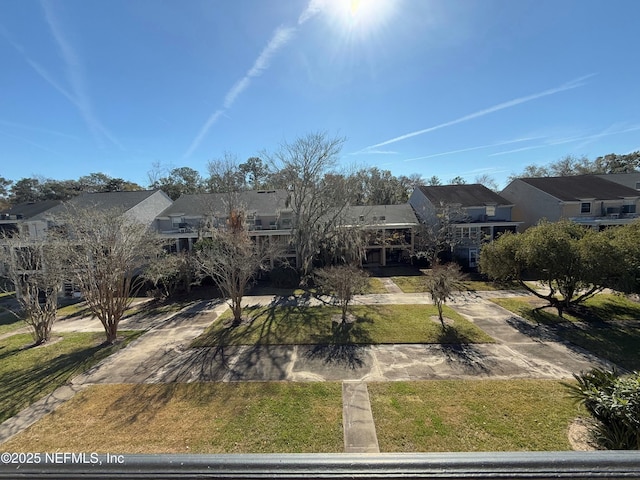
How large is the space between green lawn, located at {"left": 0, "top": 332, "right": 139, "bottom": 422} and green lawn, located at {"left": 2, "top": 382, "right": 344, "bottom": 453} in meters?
1.66

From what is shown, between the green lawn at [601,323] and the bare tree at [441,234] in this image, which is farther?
the bare tree at [441,234]

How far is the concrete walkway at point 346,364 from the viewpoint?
8375 mm

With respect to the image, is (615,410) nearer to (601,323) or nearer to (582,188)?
(601,323)

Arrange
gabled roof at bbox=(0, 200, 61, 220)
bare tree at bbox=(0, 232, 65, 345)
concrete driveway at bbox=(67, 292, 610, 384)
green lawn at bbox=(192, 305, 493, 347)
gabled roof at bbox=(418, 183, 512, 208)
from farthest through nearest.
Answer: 1. gabled roof at bbox=(0, 200, 61, 220)
2. gabled roof at bbox=(418, 183, 512, 208)
3. bare tree at bbox=(0, 232, 65, 345)
4. green lawn at bbox=(192, 305, 493, 347)
5. concrete driveway at bbox=(67, 292, 610, 384)

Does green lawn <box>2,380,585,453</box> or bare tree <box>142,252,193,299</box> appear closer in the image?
green lawn <box>2,380,585,453</box>

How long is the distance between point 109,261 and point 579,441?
1538 cm

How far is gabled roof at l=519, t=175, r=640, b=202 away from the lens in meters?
27.7

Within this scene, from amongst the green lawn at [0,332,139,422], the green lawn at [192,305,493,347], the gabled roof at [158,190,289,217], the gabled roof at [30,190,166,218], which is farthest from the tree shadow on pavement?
the gabled roof at [30,190,166,218]

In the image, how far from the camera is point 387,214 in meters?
30.6

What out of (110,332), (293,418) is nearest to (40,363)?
(110,332)

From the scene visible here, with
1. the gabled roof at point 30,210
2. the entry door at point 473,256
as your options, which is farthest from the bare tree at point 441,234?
the gabled roof at point 30,210

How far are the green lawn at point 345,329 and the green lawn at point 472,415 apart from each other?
3.12 metres

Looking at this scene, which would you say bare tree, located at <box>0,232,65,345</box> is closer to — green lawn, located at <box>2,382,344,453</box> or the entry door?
green lawn, located at <box>2,382,344,453</box>

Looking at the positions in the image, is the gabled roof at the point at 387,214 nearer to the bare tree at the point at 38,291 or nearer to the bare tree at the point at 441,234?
the bare tree at the point at 441,234
